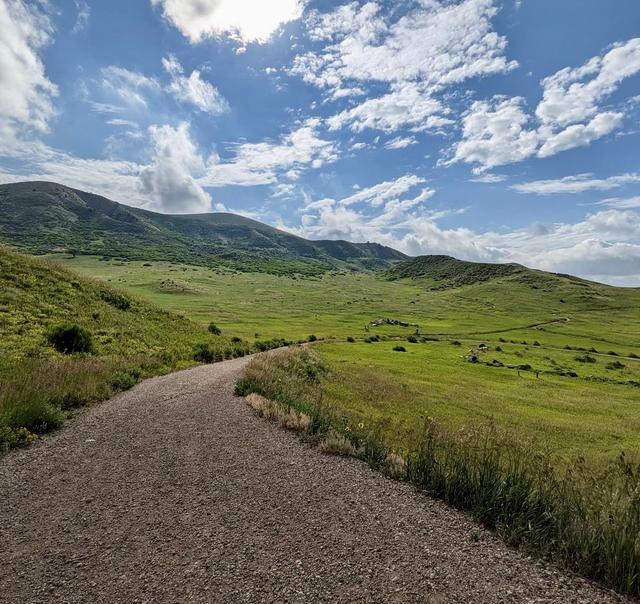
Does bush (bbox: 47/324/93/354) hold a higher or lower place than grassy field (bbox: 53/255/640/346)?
higher

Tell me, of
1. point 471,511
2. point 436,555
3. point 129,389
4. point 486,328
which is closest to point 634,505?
point 471,511

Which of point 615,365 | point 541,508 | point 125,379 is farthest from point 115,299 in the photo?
point 615,365

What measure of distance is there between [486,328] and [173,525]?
5362 inches

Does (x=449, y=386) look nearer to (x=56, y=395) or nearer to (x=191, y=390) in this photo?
(x=191, y=390)

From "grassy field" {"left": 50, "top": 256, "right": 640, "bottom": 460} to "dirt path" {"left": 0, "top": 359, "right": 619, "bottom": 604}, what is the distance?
28.2 ft

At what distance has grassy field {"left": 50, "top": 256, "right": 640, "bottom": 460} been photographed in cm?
2870

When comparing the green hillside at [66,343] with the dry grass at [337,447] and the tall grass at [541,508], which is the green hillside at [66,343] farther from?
the tall grass at [541,508]

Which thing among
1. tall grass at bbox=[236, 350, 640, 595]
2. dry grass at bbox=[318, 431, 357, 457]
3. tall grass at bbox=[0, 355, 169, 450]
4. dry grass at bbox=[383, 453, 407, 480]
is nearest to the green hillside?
tall grass at bbox=[0, 355, 169, 450]

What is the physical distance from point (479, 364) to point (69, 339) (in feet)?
193

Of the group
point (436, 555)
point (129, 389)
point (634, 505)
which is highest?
point (634, 505)

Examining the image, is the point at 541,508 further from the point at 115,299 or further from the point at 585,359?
the point at 585,359

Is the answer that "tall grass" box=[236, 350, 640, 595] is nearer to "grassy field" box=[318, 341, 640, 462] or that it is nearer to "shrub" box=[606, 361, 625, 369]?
"grassy field" box=[318, 341, 640, 462]

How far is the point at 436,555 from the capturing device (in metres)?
6.39

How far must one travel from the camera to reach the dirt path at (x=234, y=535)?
5.67 m
